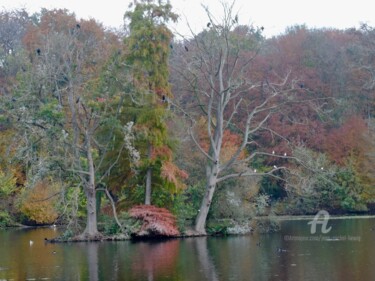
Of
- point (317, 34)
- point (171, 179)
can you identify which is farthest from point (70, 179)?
point (317, 34)

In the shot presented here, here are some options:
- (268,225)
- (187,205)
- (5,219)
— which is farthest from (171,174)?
(5,219)

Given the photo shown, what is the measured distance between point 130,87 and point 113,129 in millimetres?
2272

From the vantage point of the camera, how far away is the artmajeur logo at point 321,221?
118 feet

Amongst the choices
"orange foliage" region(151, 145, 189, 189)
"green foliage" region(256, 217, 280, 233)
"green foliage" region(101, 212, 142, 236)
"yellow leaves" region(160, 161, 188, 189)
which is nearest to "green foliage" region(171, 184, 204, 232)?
"yellow leaves" region(160, 161, 188, 189)

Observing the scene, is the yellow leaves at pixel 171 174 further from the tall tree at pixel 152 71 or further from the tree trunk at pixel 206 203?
the tree trunk at pixel 206 203

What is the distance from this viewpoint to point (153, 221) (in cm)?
3331

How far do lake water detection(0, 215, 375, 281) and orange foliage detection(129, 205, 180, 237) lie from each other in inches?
32.5

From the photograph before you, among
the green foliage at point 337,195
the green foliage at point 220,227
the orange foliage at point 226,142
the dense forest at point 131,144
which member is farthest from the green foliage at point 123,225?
the green foliage at point 337,195

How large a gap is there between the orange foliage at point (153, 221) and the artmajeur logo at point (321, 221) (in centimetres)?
720

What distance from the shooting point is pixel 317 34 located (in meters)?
56.9

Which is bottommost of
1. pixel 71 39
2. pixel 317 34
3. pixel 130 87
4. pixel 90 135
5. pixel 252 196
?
pixel 252 196

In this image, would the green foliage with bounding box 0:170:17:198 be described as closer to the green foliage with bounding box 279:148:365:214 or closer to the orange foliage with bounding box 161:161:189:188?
the orange foliage with bounding box 161:161:189:188

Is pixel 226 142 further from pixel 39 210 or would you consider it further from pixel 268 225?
pixel 39 210

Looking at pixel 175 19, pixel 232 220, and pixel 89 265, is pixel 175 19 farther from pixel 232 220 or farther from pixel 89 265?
pixel 89 265
